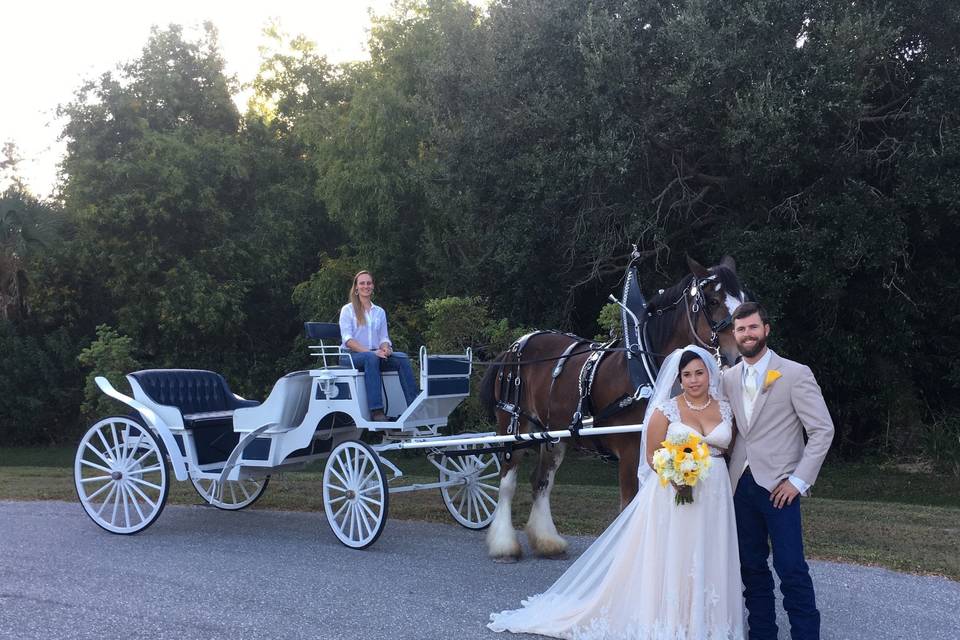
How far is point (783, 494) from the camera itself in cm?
398

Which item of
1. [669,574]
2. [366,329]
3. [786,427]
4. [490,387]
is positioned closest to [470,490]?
[490,387]

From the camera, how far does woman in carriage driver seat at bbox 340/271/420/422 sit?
23.4 feet

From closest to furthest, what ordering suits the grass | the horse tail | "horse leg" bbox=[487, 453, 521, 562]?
"horse leg" bbox=[487, 453, 521, 562], the grass, the horse tail

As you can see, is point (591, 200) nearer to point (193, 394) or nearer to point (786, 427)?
point (193, 394)

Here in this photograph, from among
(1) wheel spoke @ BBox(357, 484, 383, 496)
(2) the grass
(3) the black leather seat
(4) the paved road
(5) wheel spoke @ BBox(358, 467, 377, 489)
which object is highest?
(3) the black leather seat

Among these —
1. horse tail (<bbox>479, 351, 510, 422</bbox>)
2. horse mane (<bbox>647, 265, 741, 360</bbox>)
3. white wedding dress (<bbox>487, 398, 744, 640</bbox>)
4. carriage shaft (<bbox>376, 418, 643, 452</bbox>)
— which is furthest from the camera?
horse tail (<bbox>479, 351, 510, 422</bbox>)

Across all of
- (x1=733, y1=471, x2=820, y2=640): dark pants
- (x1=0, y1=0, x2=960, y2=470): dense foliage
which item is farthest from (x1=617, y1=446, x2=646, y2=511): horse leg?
(x1=0, y1=0, x2=960, y2=470): dense foliage

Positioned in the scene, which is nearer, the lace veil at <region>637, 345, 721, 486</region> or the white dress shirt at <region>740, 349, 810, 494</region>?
the white dress shirt at <region>740, 349, 810, 494</region>

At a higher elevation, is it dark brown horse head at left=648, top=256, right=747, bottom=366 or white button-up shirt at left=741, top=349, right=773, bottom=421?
dark brown horse head at left=648, top=256, right=747, bottom=366

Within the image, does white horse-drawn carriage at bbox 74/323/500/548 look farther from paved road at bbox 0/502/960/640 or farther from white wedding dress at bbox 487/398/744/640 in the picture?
white wedding dress at bbox 487/398/744/640

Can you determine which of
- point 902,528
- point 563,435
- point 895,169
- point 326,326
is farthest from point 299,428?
point 895,169

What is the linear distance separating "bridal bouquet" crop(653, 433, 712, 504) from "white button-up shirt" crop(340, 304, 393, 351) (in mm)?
3570

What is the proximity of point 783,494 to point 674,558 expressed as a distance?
655 mm

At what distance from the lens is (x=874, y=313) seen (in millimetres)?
13430
